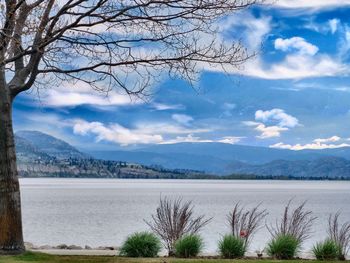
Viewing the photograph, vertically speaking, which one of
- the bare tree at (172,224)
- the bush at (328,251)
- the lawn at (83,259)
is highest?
the bare tree at (172,224)

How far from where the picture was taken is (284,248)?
17109 mm

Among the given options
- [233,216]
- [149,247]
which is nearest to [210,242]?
[233,216]

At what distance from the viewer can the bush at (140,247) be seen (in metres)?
16.8

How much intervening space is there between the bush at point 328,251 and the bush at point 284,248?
593mm

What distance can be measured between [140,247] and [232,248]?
2.36 meters

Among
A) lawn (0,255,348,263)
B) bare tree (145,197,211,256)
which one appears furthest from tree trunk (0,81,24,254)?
bare tree (145,197,211,256)

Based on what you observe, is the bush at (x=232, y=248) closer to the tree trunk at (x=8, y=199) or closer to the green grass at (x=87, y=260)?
the green grass at (x=87, y=260)

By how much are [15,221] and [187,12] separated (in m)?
6.58

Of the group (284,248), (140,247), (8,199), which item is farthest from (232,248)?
(8,199)

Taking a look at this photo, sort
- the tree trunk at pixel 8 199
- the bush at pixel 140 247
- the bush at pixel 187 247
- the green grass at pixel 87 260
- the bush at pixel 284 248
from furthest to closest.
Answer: the bush at pixel 187 247, the bush at pixel 284 248, the bush at pixel 140 247, the tree trunk at pixel 8 199, the green grass at pixel 87 260

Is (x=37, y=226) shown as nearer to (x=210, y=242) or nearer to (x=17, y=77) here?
(x=210, y=242)

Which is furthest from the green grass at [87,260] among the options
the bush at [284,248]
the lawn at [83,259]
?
the bush at [284,248]

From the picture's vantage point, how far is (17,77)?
17.0 metres

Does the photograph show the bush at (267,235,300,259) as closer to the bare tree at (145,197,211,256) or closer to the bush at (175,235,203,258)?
the bush at (175,235,203,258)
